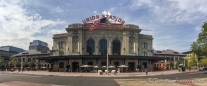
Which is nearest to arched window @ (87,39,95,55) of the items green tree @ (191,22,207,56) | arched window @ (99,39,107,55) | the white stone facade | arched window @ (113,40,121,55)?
the white stone facade

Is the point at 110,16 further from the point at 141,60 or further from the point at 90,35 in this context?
the point at 141,60

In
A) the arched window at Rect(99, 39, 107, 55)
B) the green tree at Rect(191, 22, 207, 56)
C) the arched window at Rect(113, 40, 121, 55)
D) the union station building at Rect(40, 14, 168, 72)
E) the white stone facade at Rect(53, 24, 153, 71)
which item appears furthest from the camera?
the arched window at Rect(113, 40, 121, 55)

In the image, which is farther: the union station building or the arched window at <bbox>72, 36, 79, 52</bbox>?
the arched window at <bbox>72, 36, 79, 52</bbox>

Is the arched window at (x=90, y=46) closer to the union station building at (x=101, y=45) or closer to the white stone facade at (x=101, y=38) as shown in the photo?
the union station building at (x=101, y=45)

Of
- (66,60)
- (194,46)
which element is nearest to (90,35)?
(66,60)

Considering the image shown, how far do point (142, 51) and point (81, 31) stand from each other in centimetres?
2720

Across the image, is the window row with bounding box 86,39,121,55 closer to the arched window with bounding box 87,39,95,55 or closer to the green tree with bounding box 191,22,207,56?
the arched window with bounding box 87,39,95,55

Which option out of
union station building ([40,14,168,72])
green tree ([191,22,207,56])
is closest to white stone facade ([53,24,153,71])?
union station building ([40,14,168,72])

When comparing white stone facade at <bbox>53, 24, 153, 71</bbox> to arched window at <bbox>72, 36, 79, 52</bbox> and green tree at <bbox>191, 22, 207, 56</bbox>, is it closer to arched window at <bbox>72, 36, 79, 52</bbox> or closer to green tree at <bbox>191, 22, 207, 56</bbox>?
arched window at <bbox>72, 36, 79, 52</bbox>

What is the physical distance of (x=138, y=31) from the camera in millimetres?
80938

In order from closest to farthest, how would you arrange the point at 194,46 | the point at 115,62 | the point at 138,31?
the point at 194,46
the point at 115,62
the point at 138,31

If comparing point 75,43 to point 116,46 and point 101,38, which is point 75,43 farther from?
point 116,46

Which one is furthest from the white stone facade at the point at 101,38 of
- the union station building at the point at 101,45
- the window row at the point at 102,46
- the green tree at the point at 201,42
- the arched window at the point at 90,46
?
the green tree at the point at 201,42

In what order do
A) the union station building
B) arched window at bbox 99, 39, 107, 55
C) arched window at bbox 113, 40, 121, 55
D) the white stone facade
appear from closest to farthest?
the union station building → the white stone facade → arched window at bbox 99, 39, 107, 55 → arched window at bbox 113, 40, 121, 55
